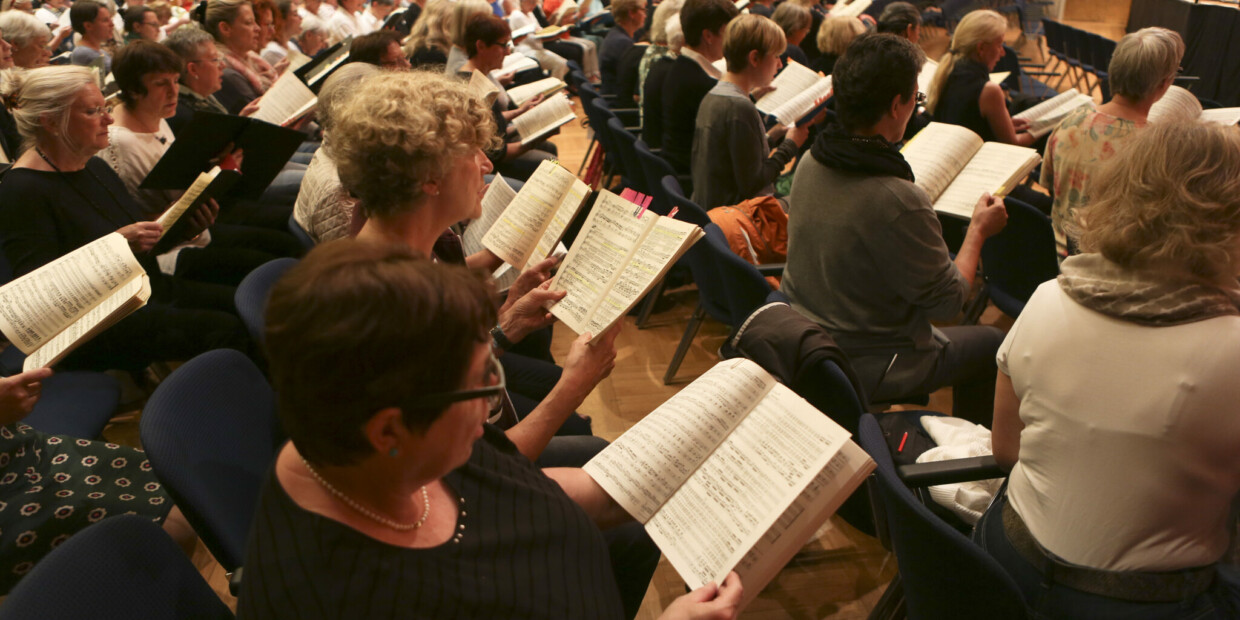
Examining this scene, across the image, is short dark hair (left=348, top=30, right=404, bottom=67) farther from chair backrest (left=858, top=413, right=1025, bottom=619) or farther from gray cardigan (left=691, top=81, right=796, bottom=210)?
chair backrest (left=858, top=413, right=1025, bottom=619)

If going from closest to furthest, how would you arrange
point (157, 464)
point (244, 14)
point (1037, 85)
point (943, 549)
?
point (943, 549) → point (157, 464) → point (244, 14) → point (1037, 85)

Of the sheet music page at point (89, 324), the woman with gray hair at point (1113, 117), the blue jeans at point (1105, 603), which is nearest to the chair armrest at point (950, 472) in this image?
the blue jeans at point (1105, 603)

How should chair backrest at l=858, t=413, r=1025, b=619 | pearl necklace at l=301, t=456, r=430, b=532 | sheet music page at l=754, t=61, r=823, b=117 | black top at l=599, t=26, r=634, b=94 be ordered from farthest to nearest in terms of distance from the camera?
black top at l=599, t=26, r=634, b=94
sheet music page at l=754, t=61, r=823, b=117
chair backrest at l=858, t=413, r=1025, b=619
pearl necklace at l=301, t=456, r=430, b=532

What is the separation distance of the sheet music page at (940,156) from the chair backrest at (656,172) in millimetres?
923

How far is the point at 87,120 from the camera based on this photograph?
2.52 metres

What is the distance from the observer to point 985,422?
94.0 inches

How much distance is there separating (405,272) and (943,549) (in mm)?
870

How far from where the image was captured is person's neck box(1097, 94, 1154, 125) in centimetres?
285

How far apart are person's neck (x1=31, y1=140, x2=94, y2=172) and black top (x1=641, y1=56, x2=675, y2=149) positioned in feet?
7.77

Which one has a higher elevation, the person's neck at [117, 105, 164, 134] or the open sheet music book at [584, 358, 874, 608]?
the person's neck at [117, 105, 164, 134]

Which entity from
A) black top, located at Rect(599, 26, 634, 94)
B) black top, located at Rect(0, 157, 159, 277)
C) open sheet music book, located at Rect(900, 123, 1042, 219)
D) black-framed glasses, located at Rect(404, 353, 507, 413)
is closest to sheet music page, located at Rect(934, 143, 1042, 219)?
open sheet music book, located at Rect(900, 123, 1042, 219)

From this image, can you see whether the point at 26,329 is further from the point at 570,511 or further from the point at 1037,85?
the point at 1037,85

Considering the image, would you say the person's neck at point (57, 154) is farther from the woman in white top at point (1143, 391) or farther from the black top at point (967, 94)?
the black top at point (967, 94)

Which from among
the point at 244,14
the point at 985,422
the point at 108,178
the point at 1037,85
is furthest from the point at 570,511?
the point at 1037,85
